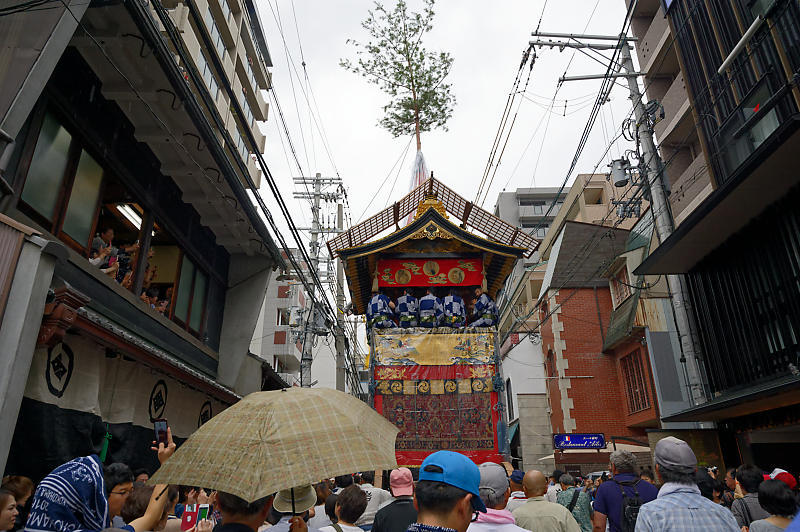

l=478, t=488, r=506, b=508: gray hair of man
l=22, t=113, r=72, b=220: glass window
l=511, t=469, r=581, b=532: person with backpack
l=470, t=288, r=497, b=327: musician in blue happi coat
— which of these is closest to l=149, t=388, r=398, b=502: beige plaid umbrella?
l=478, t=488, r=506, b=508: gray hair of man

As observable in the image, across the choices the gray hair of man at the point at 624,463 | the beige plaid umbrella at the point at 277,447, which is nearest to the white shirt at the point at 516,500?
the gray hair of man at the point at 624,463

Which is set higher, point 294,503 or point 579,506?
point 294,503

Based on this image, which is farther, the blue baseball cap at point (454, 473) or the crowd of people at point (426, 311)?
the crowd of people at point (426, 311)

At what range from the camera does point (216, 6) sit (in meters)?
26.5

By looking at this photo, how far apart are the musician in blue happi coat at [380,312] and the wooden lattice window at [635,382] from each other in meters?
11.1

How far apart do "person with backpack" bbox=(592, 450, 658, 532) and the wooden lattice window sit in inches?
620

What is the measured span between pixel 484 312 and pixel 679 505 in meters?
11.5

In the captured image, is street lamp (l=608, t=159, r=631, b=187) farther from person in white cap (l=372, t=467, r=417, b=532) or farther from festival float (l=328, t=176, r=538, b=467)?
person in white cap (l=372, t=467, r=417, b=532)

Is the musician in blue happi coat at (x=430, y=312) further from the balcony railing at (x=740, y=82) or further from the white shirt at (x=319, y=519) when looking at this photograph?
the white shirt at (x=319, y=519)

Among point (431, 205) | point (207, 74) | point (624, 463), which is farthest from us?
point (207, 74)

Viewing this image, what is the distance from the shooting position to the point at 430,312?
14.9 metres

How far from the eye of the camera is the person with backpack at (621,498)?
527cm

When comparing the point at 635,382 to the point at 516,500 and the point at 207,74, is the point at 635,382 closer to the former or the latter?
the point at 516,500

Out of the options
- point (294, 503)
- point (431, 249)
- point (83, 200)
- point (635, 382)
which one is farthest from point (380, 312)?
point (635, 382)
